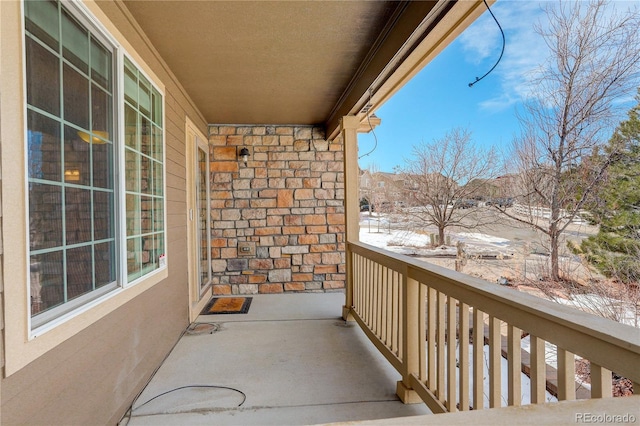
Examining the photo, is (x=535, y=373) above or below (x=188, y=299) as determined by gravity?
above

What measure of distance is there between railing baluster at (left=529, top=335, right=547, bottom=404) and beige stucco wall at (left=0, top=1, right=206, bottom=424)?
5.94ft

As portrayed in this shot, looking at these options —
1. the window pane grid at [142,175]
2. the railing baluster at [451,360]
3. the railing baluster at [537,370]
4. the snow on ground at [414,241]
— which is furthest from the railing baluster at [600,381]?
the snow on ground at [414,241]

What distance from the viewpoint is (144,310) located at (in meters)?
2.29

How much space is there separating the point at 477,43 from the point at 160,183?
22.7ft

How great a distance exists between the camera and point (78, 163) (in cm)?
156

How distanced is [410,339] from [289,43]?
2307mm

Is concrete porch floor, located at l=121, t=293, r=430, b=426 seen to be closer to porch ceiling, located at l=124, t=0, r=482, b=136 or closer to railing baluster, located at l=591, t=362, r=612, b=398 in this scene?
railing baluster, located at l=591, t=362, r=612, b=398

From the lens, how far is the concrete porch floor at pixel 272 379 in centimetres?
197

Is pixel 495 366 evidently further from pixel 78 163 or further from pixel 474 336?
pixel 78 163

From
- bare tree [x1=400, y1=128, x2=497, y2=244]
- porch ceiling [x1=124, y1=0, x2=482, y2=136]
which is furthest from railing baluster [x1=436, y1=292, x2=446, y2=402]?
bare tree [x1=400, y1=128, x2=497, y2=244]

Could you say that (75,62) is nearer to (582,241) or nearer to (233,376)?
(233,376)

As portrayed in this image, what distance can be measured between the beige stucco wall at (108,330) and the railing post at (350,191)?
177 cm

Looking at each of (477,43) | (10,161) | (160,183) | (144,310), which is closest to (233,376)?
(144,310)

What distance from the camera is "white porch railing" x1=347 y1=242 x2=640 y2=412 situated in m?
0.92
